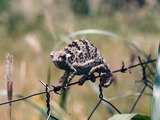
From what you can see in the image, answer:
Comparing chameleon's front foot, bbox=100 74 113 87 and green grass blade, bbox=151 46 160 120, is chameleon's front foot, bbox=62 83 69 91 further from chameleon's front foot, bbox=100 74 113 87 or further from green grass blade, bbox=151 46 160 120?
green grass blade, bbox=151 46 160 120

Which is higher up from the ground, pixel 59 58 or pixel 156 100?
pixel 59 58

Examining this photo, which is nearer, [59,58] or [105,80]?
[59,58]

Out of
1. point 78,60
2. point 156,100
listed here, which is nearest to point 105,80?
point 78,60

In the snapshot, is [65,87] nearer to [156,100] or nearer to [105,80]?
[105,80]

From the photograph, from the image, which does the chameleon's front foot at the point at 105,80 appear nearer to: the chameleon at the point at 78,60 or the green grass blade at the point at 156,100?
the chameleon at the point at 78,60

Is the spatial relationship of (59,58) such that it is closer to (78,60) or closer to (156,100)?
(78,60)

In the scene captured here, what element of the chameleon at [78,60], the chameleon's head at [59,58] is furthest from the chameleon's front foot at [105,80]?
the chameleon's head at [59,58]

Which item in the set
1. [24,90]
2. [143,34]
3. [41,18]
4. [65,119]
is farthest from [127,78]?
[41,18]

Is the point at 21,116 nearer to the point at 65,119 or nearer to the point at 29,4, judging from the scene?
the point at 65,119

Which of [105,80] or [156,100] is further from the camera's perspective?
[105,80]
